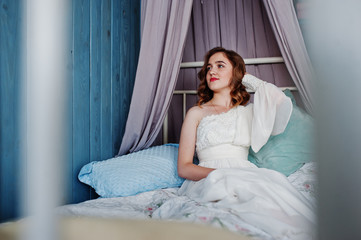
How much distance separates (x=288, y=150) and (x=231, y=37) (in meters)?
1.01

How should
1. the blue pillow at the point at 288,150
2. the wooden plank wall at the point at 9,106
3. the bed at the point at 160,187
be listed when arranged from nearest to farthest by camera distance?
the bed at the point at 160,187, the wooden plank wall at the point at 9,106, the blue pillow at the point at 288,150

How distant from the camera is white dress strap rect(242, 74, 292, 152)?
5.80 feet

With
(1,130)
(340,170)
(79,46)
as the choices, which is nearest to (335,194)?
(340,170)

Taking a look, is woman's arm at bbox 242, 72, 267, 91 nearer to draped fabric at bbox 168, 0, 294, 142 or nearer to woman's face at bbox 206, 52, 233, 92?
woman's face at bbox 206, 52, 233, 92

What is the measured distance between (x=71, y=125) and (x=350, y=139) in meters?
1.66

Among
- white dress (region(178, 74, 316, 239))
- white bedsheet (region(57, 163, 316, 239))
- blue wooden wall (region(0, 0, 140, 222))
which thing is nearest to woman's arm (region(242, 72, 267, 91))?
white dress (region(178, 74, 316, 239))

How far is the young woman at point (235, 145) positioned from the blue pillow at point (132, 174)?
10 cm

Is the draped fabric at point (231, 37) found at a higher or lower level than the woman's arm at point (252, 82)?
higher

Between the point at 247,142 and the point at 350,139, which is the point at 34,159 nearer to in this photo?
the point at 350,139

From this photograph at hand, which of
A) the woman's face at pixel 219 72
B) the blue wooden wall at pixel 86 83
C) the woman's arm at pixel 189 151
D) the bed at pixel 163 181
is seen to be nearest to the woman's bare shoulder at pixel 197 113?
the woman's arm at pixel 189 151

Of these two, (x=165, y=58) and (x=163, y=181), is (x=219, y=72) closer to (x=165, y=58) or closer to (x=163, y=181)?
(x=165, y=58)

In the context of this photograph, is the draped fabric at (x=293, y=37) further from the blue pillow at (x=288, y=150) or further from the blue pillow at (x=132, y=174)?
the blue pillow at (x=132, y=174)

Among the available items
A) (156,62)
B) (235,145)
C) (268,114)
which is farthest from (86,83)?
(268,114)

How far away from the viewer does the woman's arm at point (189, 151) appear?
1632mm
